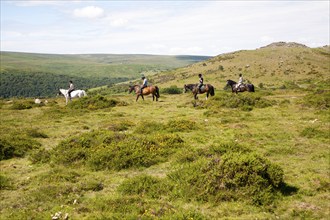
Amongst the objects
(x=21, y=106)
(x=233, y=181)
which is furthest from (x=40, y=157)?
(x=21, y=106)

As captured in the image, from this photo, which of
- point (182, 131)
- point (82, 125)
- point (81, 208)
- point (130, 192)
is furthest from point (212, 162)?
point (82, 125)

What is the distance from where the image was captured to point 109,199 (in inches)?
411

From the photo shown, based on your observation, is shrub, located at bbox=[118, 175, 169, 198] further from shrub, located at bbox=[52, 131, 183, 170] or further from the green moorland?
shrub, located at bbox=[52, 131, 183, 170]

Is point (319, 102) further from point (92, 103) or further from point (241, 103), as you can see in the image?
point (92, 103)

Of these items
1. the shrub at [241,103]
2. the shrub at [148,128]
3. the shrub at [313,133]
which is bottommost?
the shrub at [148,128]

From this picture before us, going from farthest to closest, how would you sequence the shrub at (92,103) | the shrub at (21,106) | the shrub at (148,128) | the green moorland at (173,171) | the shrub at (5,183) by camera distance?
the shrub at (21,106)
the shrub at (92,103)
the shrub at (148,128)
the shrub at (5,183)
the green moorland at (173,171)

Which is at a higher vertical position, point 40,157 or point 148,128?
point 148,128

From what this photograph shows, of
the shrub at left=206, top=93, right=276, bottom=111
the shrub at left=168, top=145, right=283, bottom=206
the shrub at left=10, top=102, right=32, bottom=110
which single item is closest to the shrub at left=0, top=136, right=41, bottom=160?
the shrub at left=168, top=145, right=283, bottom=206

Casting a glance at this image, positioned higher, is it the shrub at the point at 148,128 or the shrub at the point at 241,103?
the shrub at the point at 241,103

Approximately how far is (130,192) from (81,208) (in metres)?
1.92

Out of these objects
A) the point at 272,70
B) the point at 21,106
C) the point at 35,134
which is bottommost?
the point at 35,134

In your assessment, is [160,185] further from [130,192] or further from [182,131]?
[182,131]

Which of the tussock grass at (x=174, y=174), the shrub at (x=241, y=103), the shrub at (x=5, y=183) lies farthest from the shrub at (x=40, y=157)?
the shrub at (x=241, y=103)

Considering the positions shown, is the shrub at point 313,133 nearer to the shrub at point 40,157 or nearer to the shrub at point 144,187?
the shrub at point 144,187
